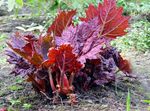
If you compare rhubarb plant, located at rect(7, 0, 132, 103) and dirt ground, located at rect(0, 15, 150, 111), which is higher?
rhubarb plant, located at rect(7, 0, 132, 103)

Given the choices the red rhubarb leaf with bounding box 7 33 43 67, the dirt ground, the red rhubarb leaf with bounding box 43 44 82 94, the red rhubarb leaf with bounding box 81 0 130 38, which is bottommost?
the dirt ground

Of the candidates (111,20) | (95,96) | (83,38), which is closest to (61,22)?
(83,38)

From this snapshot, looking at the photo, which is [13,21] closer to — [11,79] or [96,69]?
[11,79]

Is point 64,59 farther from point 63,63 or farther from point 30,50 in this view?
point 30,50

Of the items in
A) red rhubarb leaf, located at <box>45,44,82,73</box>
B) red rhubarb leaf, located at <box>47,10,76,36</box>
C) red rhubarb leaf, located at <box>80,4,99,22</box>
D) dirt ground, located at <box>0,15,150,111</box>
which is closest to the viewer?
red rhubarb leaf, located at <box>45,44,82,73</box>

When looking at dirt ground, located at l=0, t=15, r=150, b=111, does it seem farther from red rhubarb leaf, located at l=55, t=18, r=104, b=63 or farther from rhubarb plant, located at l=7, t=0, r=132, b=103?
red rhubarb leaf, located at l=55, t=18, r=104, b=63

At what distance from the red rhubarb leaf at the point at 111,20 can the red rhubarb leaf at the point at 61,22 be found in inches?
8.8

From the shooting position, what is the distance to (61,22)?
119 inches

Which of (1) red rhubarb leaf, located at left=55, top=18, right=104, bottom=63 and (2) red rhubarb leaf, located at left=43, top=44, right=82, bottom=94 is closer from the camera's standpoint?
(2) red rhubarb leaf, located at left=43, top=44, right=82, bottom=94

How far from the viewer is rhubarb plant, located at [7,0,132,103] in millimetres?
2697

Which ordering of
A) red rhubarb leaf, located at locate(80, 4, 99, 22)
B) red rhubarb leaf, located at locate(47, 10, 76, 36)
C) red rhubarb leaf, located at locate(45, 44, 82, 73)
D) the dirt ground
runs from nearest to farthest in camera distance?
red rhubarb leaf, located at locate(45, 44, 82, 73) < the dirt ground < red rhubarb leaf, located at locate(47, 10, 76, 36) < red rhubarb leaf, located at locate(80, 4, 99, 22)

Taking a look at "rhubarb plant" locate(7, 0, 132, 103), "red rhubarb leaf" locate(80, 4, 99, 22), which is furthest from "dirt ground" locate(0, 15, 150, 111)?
"red rhubarb leaf" locate(80, 4, 99, 22)

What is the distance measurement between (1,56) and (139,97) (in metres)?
2.38

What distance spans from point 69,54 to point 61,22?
1.47 ft
